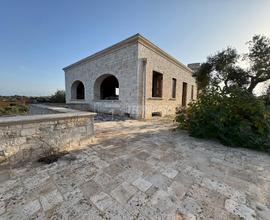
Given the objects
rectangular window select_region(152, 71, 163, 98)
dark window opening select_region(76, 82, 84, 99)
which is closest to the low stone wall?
rectangular window select_region(152, 71, 163, 98)

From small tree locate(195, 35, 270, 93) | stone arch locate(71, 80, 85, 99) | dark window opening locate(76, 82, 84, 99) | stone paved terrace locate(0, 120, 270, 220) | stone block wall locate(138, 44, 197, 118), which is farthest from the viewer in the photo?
dark window opening locate(76, 82, 84, 99)

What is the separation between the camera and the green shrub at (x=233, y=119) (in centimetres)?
342

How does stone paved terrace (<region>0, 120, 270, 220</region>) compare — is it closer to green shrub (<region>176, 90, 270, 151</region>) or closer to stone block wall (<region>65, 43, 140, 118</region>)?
green shrub (<region>176, 90, 270, 151</region>)

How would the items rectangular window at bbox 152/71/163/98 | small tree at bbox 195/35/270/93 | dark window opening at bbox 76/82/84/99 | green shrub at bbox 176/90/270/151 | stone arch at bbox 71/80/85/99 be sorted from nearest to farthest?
green shrub at bbox 176/90/270/151
small tree at bbox 195/35/270/93
rectangular window at bbox 152/71/163/98
stone arch at bbox 71/80/85/99
dark window opening at bbox 76/82/84/99

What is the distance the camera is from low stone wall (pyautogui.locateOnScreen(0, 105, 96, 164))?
212cm

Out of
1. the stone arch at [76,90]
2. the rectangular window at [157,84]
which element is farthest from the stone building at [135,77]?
the stone arch at [76,90]

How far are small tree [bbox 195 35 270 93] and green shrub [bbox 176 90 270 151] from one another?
273cm

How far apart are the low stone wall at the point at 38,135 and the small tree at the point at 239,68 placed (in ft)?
21.0

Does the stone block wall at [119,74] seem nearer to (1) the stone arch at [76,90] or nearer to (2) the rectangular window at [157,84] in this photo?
(2) the rectangular window at [157,84]

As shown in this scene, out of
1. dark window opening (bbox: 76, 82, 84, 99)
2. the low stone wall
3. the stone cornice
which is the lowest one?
the low stone wall

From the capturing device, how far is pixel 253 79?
22.7 feet

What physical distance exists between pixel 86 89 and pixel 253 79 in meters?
10.7

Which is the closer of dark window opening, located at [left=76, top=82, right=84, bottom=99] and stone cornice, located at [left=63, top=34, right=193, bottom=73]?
stone cornice, located at [left=63, top=34, right=193, bottom=73]

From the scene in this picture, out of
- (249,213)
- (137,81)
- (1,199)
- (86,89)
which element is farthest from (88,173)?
(86,89)
